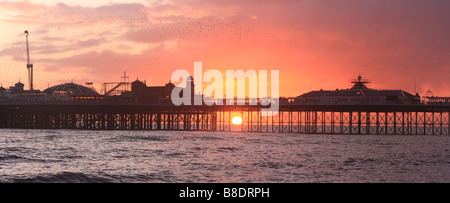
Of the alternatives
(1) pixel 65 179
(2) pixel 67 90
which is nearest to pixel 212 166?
(1) pixel 65 179

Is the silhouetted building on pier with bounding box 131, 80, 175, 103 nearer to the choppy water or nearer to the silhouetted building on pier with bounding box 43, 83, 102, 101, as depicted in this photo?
the silhouetted building on pier with bounding box 43, 83, 102, 101

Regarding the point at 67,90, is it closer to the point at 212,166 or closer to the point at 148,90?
the point at 148,90

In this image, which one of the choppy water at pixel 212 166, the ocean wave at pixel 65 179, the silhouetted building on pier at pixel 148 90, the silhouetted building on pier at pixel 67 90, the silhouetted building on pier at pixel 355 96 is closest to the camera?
the ocean wave at pixel 65 179

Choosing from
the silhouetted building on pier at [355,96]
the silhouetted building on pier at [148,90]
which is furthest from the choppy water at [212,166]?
the silhouetted building on pier at [148,90]

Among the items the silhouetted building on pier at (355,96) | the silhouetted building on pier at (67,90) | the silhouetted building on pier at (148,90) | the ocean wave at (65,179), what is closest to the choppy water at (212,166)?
the ocean wave at (65,179)

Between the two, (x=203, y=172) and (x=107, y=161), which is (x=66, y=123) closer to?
(x=107, y=161)

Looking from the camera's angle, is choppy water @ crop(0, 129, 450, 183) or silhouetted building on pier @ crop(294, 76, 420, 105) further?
silhouetted building on pier @ crop(294, 76, 420, 105)

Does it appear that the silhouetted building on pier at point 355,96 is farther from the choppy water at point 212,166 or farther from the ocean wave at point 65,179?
the ocean wave at point 65,179

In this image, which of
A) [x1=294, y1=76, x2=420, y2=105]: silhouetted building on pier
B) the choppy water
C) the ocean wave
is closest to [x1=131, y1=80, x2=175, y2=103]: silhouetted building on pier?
[x1=294, y1=76, x2=420, y2=105]: silhouetted building on pier

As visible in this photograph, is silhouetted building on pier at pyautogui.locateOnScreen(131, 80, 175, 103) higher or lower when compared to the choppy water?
higher

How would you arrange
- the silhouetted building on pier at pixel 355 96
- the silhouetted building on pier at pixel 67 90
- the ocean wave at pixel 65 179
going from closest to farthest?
the ocean wave at pixel 65 179
the silhouetted building on pier at pixel 355 96
the silhouetted building on pier at pixel 67 90

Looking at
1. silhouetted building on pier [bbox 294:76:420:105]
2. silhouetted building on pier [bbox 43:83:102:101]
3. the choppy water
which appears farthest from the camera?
silhouetted building on pier [bbox 43:83:102:101]

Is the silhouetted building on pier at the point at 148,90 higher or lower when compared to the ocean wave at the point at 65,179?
higher

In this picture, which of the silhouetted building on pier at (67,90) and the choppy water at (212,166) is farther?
the silhouetted building on pier at (67,90)
